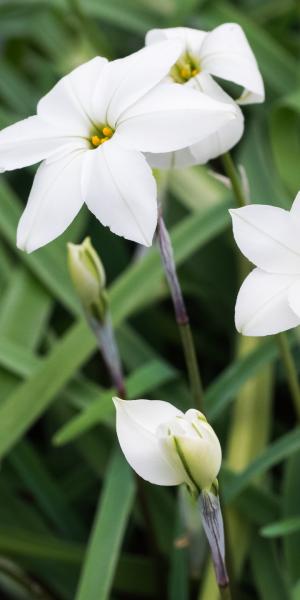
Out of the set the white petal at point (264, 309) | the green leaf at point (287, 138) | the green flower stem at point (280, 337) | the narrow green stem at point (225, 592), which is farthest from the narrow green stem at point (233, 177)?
the green leaf at point (287, 138)

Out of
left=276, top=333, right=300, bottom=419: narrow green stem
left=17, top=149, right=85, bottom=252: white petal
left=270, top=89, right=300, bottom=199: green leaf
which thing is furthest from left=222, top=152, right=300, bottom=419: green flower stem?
left=270, top=89, right=300, bottom=199: green leaf

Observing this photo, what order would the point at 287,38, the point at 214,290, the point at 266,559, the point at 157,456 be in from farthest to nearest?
the point at 287,38
the point at 214,290
the point at 266,559
the point at 157,456

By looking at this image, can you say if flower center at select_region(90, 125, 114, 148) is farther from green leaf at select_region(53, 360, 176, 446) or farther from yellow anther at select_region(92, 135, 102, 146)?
green leaf at select_region(53, 360, 176, 446)

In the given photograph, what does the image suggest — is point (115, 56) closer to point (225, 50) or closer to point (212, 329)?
point (212, 329)

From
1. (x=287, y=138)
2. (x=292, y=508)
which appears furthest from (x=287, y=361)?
(x=287, y=138)

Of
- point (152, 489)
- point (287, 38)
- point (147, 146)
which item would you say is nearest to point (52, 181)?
point (147, 146)

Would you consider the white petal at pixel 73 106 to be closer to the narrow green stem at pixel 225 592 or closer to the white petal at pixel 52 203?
the white petal at pixel 52 203
